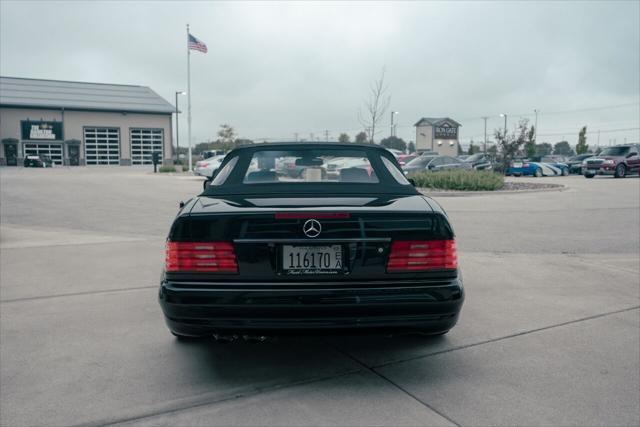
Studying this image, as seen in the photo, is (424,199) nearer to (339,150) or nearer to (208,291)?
(339,150)

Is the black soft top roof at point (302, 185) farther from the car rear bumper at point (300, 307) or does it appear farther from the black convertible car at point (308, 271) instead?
the car rear bumper at point (300, 307)

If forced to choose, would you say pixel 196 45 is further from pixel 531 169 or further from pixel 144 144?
pixel 144 144

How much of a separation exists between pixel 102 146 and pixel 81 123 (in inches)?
126

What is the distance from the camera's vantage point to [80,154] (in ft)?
191

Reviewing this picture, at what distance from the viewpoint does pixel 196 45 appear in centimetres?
3788

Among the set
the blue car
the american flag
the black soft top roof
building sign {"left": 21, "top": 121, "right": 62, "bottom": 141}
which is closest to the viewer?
the black soft top roof

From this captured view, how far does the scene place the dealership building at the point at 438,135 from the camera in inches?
3595

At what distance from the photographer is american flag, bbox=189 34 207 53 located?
37.6 meters

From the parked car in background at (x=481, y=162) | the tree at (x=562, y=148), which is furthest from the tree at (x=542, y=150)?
the parked car in background at (x=481, y=162)

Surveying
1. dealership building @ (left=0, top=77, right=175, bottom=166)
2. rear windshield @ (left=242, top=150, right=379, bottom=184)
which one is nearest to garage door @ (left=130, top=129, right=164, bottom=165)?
dealership building @ (left=0, top=77, right=175, bottom=166)

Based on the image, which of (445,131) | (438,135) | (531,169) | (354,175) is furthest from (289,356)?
(445,131)

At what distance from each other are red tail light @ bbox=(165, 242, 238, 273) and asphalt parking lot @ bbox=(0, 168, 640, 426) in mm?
801

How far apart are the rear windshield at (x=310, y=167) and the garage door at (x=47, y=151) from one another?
193ft

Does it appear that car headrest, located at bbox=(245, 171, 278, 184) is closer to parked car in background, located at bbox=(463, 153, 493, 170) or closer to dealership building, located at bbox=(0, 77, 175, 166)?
parked car in background, located at bbox=(463, 153, 493, 170)
